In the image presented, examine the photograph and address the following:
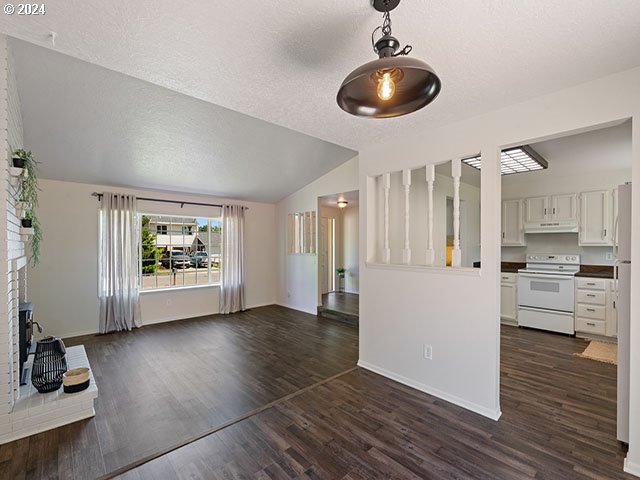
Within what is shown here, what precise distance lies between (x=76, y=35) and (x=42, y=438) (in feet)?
9.11

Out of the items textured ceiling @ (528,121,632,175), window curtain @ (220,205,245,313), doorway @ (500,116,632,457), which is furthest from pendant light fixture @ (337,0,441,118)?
window curtain @ (220,205,245,313)

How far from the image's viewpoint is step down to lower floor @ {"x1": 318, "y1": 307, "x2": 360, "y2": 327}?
5230 millimetres

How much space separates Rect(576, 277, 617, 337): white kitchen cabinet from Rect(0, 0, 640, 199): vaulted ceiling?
3596 mm

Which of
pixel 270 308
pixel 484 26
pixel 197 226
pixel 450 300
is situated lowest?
pixel 270 308

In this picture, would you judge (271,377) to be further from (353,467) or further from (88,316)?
(88,316)

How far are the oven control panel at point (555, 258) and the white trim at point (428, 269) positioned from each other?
3483 mm

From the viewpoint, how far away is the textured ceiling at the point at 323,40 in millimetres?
1416

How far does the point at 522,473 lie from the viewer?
1821 millimetres

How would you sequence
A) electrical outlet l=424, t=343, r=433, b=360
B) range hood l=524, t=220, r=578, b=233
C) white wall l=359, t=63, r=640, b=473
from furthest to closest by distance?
range hood l=524, t=220, r=578, b=233 → electrical outlet l=424, t=343, r=433, b=360 → white wall l=359, t=63, r=640, b=473

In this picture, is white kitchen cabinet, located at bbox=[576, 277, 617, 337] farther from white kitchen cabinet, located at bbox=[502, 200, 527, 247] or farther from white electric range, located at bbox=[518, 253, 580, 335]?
white kitchen cabinet, located at bbox=[502, 200, 527, 247]

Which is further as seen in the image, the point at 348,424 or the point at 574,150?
the point at 574,150

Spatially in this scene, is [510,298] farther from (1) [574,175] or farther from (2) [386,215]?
Result: (2) [386,215]

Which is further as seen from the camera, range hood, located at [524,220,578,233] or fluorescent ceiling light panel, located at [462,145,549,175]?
range hood, located at [524,220,578,233]

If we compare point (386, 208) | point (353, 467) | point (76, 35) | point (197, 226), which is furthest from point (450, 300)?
point (197, 226)
